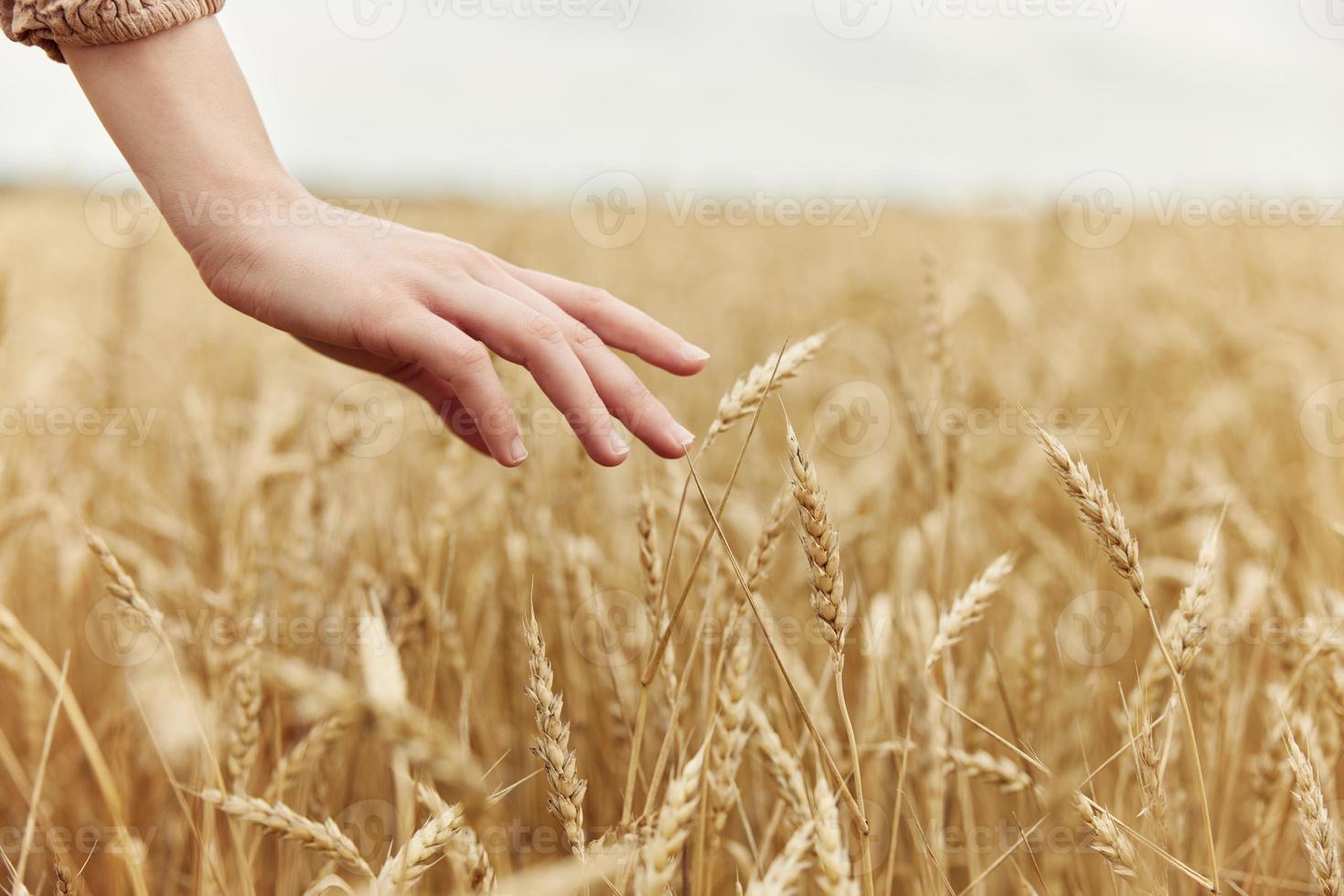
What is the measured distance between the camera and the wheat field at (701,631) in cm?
66

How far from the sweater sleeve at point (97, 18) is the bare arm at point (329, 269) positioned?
0.7 inches

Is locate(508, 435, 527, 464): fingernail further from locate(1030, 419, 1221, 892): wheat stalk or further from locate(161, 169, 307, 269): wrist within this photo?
locate(1030, 419, 1221, 892): wheat stalk

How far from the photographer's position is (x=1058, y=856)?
1024 millimetres

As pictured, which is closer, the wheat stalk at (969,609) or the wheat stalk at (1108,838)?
the wheat stalk at (1108,838)

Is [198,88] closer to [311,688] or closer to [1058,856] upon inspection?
[311,688]

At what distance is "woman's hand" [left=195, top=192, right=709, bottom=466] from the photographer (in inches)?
31.6

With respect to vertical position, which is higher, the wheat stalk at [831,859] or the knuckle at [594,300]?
the knuckle at [594,300]

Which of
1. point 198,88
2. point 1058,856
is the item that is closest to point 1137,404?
point 1058,856

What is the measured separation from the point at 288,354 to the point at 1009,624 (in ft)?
7.64

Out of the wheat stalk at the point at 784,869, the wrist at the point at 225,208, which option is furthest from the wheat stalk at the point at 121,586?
the wheat stalk at the point at 784,869

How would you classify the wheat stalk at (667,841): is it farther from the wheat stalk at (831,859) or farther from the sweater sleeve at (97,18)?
the sweater sleeve at (97,18)

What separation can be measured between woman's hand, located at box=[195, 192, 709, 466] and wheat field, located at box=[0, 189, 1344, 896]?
130 mm

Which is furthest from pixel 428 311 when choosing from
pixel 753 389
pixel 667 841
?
pixel 667 841

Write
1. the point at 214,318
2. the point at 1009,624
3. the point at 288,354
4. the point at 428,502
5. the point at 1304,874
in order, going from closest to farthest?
1. the point at 1304,874
2. the point at 1009,624
3. the point at 428,502
4. the point at 288,354
5. the point at 214,318
